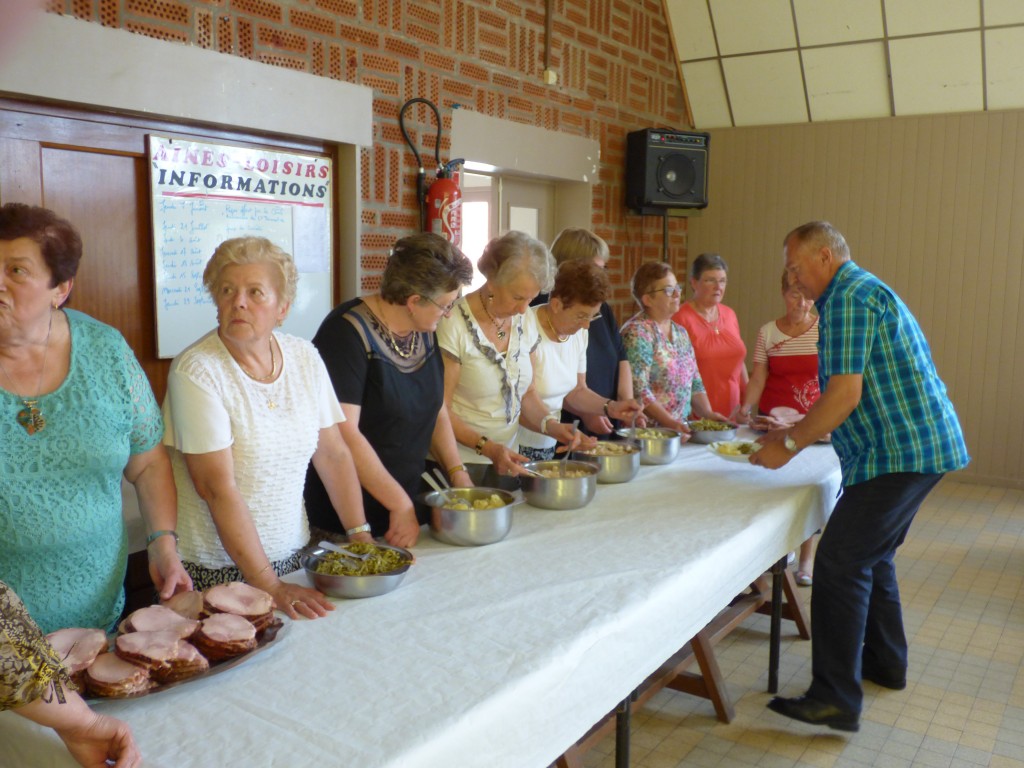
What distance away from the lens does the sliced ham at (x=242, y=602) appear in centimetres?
146

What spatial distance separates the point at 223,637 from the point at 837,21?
18.5 feet

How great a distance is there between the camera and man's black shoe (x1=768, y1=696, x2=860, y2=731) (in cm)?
267

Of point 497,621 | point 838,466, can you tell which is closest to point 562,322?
point 838,466

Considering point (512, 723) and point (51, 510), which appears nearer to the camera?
point (512, 723)

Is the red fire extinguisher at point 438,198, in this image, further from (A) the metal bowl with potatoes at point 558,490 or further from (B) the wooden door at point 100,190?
Answer: (A) the metal bowl with potatoes at point 558,490

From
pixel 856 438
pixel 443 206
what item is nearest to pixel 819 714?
pixel 856 438

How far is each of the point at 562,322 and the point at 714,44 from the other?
3.98 m

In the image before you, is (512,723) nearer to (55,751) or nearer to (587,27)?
(55,751)

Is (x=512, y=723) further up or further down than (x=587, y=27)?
further down

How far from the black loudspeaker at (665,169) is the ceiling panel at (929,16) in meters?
1.31

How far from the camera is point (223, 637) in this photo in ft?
4.52

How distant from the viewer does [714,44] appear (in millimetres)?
6109

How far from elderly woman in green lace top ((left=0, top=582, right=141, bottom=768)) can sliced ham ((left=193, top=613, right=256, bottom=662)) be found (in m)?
0.24

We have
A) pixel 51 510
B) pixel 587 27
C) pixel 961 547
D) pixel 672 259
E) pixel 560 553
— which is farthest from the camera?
pixel 672 259
